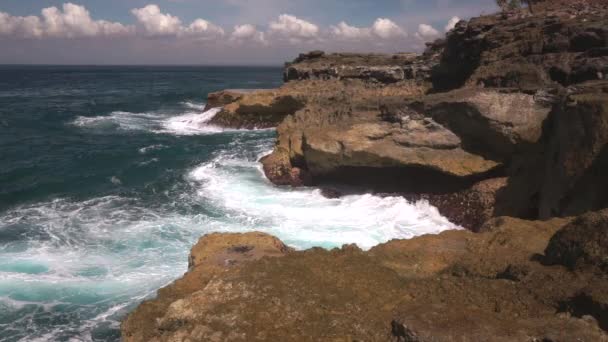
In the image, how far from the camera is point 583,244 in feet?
29.7

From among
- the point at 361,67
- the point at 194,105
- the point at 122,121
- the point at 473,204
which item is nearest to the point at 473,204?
the point at 473,204

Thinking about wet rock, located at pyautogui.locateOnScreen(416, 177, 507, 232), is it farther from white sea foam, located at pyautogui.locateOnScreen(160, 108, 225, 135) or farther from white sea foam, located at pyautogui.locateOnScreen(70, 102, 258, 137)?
white sea foam, located at pyautogui.locateOnScreen(160, 108, 225, 135)

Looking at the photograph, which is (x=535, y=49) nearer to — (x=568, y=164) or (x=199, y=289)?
(x=568, y=164)

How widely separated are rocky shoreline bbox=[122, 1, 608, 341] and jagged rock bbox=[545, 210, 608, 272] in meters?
0.03

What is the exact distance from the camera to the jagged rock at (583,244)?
876 cm

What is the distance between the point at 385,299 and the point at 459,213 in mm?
16424

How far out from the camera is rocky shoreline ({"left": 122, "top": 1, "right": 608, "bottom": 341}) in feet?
27.9

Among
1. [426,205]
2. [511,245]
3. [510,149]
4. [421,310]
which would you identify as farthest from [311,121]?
[421,310]

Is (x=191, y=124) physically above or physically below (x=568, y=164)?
below

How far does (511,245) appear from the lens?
11609 mm

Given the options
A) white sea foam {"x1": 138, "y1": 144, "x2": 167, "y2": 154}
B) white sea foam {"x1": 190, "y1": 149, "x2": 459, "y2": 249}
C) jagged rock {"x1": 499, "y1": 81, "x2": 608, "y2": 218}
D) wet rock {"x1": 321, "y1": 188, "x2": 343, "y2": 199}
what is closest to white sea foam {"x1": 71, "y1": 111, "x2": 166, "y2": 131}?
white sea foam {"x1": 138, "y1": 144, "x2": 167, "y2": 154}

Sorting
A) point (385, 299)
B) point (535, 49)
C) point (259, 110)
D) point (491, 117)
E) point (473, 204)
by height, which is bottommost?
point (473, 204)

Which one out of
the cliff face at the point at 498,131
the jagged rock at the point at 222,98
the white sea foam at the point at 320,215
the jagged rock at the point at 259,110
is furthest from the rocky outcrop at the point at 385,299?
the jagged rock at the point at 222,98

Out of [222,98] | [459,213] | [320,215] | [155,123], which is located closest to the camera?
[459,213]
